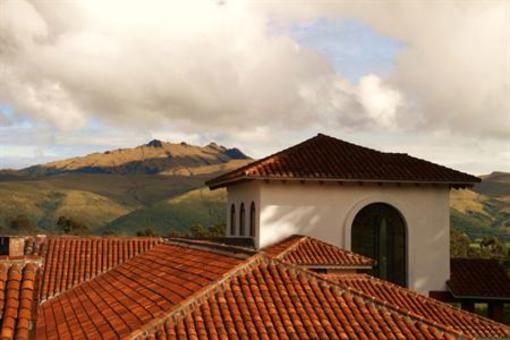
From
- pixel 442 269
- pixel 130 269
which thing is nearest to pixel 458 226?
pixel 442 269

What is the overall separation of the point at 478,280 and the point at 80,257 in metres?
14.7

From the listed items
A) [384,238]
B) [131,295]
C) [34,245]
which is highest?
[384,238]

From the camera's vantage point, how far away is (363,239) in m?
27.3

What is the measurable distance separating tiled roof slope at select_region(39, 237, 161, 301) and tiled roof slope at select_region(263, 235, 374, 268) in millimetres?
4630

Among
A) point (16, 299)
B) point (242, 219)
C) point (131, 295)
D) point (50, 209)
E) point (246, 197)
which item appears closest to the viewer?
point (16, 299)

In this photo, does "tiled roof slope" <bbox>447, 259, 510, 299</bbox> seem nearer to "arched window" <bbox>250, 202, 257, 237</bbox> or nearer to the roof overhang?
the roof overhang

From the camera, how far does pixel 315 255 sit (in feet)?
75.9

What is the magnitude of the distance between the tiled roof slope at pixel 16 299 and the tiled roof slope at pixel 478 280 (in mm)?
19775

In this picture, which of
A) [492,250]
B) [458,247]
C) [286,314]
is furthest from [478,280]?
[492,250]

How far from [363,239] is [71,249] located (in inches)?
421

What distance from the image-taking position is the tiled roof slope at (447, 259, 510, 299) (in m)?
26.4

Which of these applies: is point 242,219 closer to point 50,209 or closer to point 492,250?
point 492,250

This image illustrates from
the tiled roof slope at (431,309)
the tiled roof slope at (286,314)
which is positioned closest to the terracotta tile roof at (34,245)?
the tiled roof slope at (431,309)

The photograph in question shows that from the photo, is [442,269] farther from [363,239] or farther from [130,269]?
[130,269]
